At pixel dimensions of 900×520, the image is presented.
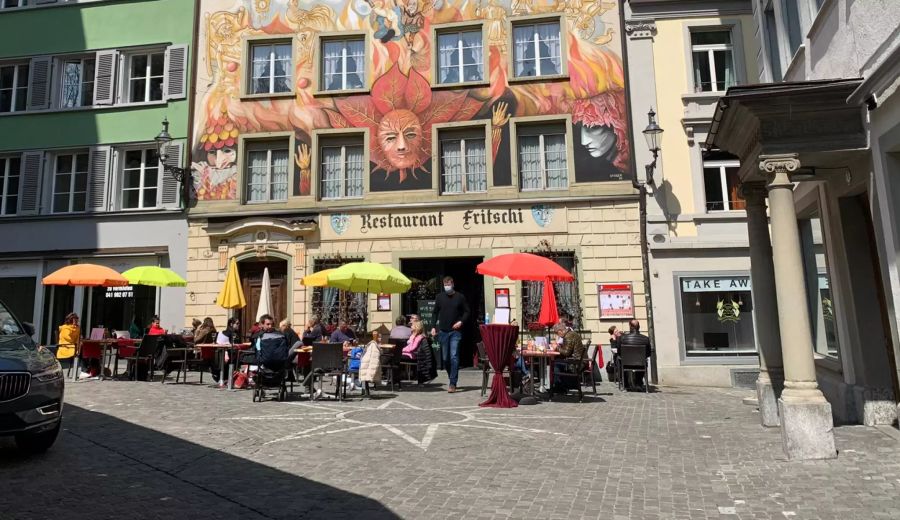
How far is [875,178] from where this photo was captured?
6.49 m

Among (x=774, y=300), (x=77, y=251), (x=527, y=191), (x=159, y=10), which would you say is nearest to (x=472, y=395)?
(x=774, y=300)

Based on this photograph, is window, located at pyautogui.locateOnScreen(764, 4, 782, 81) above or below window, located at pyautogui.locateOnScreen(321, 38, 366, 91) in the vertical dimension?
below

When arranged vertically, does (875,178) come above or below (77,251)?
below

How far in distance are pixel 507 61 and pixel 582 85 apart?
2.18 meters

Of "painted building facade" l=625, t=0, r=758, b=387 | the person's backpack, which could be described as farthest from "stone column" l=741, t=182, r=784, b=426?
the person's backpack

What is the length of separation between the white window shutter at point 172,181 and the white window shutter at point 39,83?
4953 millimetres

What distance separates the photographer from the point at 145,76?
1828cm

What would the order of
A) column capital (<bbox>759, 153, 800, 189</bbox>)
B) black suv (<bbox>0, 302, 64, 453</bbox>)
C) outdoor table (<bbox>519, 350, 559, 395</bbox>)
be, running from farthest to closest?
1. outdoor table (<bbox>519, 350, 559, 395</bbox>)
2. column capital (<bbox>759, 153, 800, 189</bbox>)
3. black suv (<bbox>0, 302, 64, 453</bbox>)

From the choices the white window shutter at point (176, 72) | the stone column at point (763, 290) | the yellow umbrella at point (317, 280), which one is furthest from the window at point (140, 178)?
the stone column at point (763, 290)

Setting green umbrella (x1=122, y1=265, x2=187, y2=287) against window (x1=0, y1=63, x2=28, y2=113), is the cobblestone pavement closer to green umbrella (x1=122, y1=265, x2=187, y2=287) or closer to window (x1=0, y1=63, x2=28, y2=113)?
green umbrella (x1=122, y1=265, x2=187, y2=287)

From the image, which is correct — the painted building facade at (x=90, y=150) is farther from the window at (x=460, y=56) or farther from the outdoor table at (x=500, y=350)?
the outdoor table at (x=500, y=350)

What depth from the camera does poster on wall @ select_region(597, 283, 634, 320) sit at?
14656mm

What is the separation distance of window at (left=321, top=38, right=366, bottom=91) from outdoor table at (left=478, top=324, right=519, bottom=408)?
1027 cm

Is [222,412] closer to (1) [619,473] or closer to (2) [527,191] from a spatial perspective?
(1) [619,473]
